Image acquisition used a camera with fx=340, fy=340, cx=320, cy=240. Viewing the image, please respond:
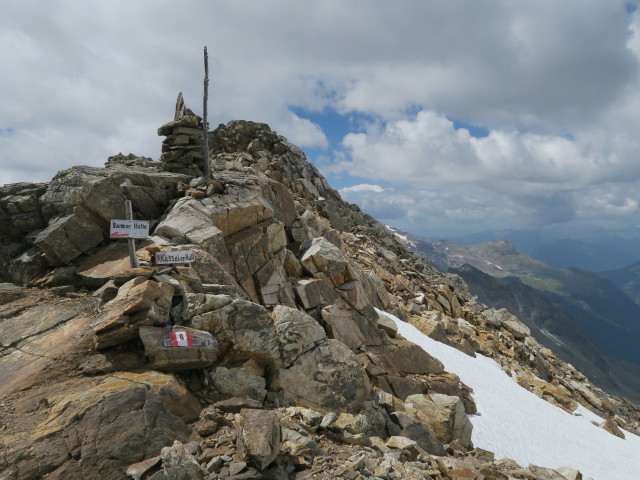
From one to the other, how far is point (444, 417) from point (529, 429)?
963 cm

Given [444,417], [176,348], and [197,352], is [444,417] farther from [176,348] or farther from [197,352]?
[176,348]

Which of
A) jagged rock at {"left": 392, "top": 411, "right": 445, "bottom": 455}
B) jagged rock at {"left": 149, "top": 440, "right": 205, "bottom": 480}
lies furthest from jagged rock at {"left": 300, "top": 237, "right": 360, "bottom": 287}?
jagged rock at {"left": 149, "top": 440, "right": 205, "bottom": 480}

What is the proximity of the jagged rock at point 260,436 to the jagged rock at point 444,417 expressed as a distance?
11994 millimetres

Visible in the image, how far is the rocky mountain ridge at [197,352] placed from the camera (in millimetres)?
9109

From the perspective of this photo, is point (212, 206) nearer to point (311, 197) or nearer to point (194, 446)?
point (194, 446)

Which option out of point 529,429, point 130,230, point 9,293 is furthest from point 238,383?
point 529,429

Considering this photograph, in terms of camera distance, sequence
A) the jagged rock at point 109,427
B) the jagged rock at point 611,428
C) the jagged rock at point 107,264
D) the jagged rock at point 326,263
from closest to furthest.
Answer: the jagged rock at point 109,427, the jagged rock at point 107,264, the jagged rock at point 326,263, the jagged rock at point 611,428

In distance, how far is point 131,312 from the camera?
12.0m

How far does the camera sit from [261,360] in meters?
14.2

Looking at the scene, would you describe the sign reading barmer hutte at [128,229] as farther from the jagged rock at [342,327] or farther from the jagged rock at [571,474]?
the jagged rock at [571,474]

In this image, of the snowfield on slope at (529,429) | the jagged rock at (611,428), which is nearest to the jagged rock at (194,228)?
the snowfield on slope at (529,429)

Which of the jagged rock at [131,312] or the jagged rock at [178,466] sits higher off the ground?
the jagged rock at [131,312]

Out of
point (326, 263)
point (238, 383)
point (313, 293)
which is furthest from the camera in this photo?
point (326, 263)

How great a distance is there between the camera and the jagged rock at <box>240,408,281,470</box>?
8.77 meters
